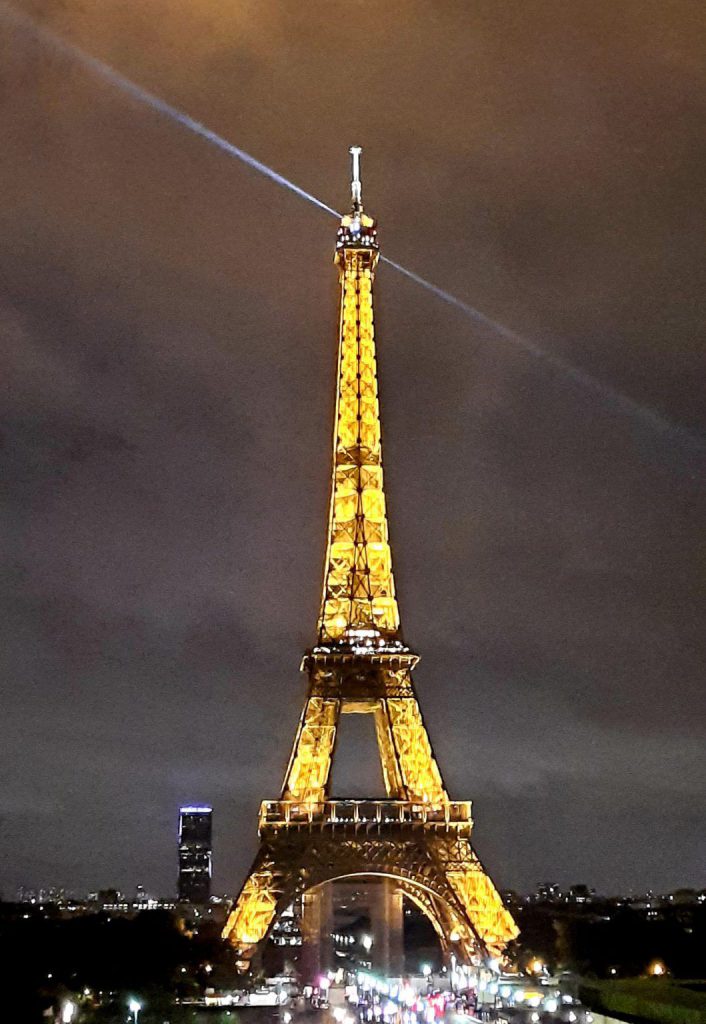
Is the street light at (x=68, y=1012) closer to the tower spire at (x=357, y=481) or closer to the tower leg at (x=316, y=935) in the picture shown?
the tower spire at (x=357, y=481)

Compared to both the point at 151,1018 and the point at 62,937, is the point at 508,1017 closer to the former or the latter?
the point at 151,1018

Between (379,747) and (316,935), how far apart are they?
1811cm

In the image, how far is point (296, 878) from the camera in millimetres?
68438

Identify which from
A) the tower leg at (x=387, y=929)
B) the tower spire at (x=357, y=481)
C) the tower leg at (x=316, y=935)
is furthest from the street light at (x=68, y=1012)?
the tower leg at (x=387, y=929)

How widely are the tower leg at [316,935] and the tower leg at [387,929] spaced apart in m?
4.22

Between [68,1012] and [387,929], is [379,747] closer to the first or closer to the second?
[387,929]

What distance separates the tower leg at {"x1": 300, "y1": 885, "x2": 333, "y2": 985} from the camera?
8444cm

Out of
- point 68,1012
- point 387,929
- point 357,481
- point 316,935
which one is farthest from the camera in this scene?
point 387,929

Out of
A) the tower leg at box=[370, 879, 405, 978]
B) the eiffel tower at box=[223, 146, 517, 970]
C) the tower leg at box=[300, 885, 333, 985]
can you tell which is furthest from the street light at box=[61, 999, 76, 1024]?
the tower leg at box=[370, 879, 405, 978]

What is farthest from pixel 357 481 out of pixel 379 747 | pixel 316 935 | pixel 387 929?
pixel 387 929

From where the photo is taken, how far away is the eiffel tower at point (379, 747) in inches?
2697

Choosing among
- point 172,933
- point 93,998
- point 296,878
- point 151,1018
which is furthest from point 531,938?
point 151,1018

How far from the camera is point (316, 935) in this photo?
86.4 m

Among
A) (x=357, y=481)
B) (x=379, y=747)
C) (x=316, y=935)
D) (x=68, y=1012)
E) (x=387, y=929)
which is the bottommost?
(x=68, y=1012)
